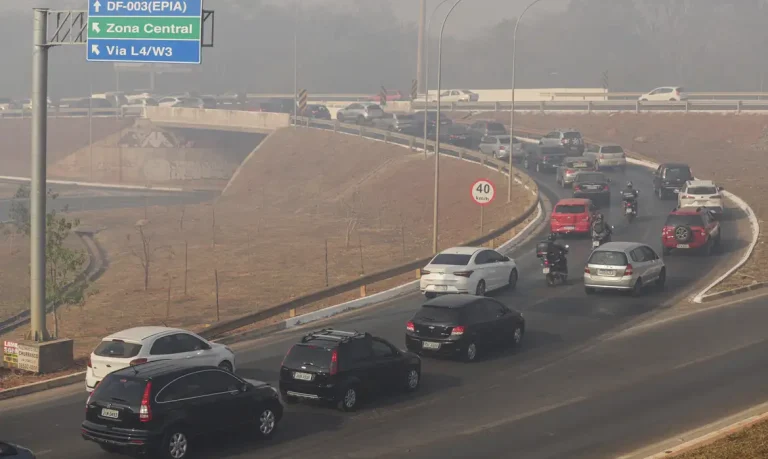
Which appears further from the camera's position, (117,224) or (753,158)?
(753,158)

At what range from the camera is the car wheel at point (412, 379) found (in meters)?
18.9

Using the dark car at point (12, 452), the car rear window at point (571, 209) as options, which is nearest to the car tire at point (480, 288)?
the car rear window at point (571, 209)

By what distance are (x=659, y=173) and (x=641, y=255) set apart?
22.8 m

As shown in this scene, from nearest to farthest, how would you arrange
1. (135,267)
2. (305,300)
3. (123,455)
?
(123,455)
(305,300)
(135,267)

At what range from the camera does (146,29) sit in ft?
74.0

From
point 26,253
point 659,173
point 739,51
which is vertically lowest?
point 26,253

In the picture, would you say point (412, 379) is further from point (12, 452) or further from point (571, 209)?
point (571, 209)

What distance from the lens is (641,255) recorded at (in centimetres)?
2911

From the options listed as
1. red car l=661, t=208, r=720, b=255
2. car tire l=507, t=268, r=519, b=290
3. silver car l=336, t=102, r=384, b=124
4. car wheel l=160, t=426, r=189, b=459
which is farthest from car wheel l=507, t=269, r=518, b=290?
silver car l=336, t=102, r=384, b=124

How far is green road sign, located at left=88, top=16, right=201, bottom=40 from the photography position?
22.5 m

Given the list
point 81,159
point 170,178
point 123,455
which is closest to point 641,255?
point 123,455

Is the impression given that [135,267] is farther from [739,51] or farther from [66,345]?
[739,51]

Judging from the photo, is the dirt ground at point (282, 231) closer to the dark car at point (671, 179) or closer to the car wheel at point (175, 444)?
the dark car at point (671, 179)

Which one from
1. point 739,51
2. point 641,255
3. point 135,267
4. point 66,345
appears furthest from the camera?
point 739,51
